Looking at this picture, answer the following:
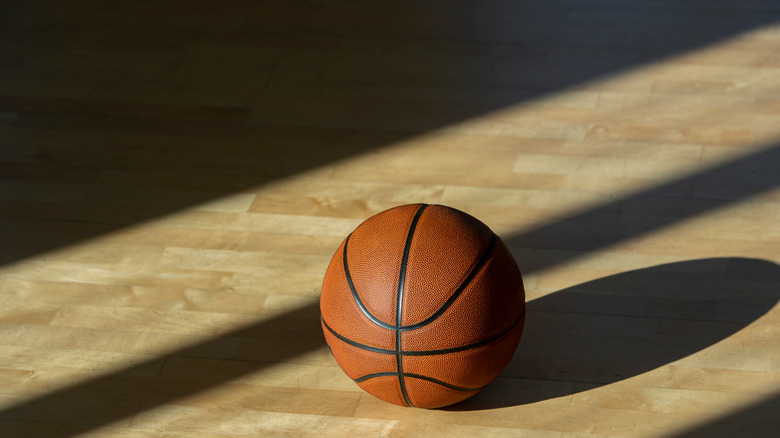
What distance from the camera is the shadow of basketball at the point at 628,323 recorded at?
2.83m

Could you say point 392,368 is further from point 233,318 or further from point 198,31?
point 198,31

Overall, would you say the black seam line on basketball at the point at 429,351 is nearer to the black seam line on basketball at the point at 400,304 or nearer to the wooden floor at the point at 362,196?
the black seam line on basketball at the point at 400,304

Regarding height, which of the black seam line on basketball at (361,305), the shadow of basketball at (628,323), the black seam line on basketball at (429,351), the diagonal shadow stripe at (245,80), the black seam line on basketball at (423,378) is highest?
the black seam line on basketball at (361,305)

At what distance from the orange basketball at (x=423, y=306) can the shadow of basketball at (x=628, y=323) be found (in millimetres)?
258

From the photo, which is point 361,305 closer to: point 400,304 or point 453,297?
point 400,304

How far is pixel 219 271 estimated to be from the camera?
3.35 m

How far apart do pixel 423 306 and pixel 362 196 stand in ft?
4.16

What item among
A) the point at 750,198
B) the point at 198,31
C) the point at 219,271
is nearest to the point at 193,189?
the point at 219,271

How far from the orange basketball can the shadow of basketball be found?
0.26 metres

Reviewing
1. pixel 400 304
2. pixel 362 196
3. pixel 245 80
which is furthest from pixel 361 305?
pixel 245 80

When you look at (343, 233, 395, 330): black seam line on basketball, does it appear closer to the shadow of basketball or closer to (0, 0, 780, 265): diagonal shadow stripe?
the shadow of basketball

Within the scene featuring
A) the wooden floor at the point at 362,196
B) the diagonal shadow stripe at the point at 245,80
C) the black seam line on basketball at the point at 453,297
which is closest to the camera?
the black seam line on basketball at the point at 453,297

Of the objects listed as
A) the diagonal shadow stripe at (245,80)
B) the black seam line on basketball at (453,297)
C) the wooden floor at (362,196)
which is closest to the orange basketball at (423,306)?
the black seam line on basketball at (453,297)

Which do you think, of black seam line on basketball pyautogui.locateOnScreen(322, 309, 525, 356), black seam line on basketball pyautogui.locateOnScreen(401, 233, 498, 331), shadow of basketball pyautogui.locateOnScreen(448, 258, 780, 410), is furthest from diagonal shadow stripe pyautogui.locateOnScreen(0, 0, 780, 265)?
black seam line on basketball pyautogui.locateOnScreen(401, 233, 498, 331)
